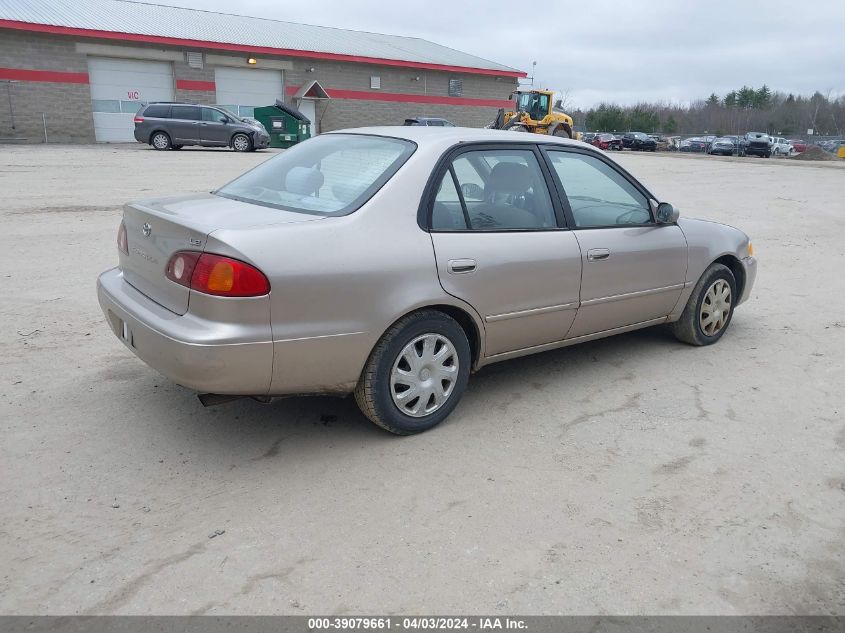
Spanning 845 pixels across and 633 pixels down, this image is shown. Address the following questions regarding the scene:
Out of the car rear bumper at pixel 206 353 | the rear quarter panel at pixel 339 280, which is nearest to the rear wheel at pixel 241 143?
the rear quarter panel at pixel 339 280

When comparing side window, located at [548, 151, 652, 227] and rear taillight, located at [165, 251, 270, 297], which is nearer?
rear taillight, located at [165, 251, 270, 297]

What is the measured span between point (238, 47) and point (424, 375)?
32596 mm

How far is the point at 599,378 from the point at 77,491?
3118mm

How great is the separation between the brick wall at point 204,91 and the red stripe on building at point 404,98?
4.3 inches

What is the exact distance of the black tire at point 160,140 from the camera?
24.2m

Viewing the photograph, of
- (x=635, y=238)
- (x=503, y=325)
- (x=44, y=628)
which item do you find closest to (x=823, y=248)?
(x=635, y=238)

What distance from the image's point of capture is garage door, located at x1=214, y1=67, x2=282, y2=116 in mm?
33250

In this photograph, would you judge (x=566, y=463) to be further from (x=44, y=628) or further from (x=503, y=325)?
(x=44, y=628)

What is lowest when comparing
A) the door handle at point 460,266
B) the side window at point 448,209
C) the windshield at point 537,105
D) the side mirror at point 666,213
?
the door handle at point 460,266

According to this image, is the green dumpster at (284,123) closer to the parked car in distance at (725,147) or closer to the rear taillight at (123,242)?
the rear taillight at (123,242)

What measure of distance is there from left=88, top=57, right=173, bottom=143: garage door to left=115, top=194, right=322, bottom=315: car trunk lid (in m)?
29.9

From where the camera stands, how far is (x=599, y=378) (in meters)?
4.67

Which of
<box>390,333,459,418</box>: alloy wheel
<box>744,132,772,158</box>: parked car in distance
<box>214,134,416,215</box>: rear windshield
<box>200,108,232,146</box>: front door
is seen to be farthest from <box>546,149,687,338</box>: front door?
<box>744,132,772,158</box>: parked car in distance

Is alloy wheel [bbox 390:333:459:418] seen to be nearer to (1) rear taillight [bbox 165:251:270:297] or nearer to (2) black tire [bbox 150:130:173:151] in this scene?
(1) rear taillight [bbox 165:251:270:297]
